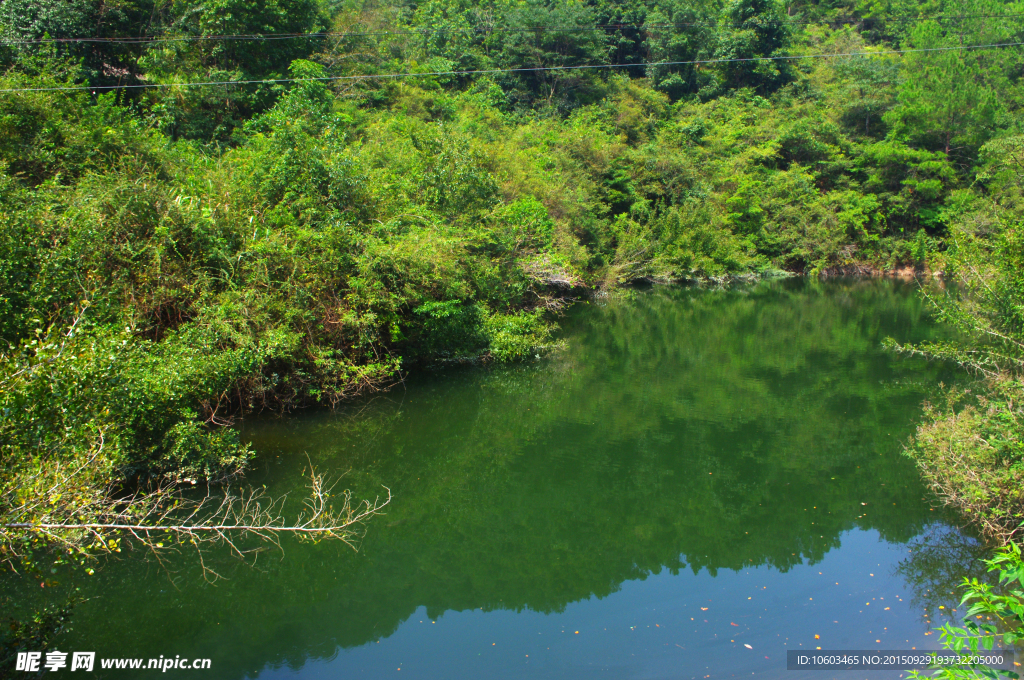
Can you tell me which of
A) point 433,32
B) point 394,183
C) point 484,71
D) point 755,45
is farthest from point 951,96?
point 394,183

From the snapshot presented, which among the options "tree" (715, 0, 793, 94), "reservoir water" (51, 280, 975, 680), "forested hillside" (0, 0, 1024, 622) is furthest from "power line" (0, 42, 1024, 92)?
"reservoir water" (51, 280, 975, 680)

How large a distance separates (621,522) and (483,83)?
3750 centimetres

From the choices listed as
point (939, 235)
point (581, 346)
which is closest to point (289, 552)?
point (581, 346)

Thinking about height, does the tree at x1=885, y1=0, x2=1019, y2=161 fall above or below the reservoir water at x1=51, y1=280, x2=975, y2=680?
above

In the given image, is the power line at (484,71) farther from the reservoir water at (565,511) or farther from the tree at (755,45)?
the reservoir water at (565,511)

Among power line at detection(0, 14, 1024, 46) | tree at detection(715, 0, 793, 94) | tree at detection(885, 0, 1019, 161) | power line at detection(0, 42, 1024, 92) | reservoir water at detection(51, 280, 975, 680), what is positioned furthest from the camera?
tree at detection(715, 0, 793, 94)

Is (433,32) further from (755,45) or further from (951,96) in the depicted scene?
(951,96)

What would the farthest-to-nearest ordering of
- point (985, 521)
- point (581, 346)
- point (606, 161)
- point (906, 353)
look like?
point (606, 161) < point (581, 346) < point (906, 353) < point (985, 521)

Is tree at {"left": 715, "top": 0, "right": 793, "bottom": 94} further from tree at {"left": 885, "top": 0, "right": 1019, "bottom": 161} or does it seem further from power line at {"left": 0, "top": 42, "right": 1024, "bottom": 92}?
tree at {"left": 885, "top": 0, "right": 1019, "bottom": 161}

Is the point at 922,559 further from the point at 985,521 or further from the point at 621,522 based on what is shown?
the point at 621,522

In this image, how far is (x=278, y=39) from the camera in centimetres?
2664

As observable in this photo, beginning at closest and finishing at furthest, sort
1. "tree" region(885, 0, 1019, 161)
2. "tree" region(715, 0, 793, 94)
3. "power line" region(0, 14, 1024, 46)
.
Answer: "power line" region(0, 14, 1024, 46) → "tree" region(885, 0, 1019, 161) → "tree" region(715, 0, 793, 94)

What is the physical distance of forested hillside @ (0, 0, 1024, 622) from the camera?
8.95m

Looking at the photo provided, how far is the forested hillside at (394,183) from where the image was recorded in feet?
29.3
